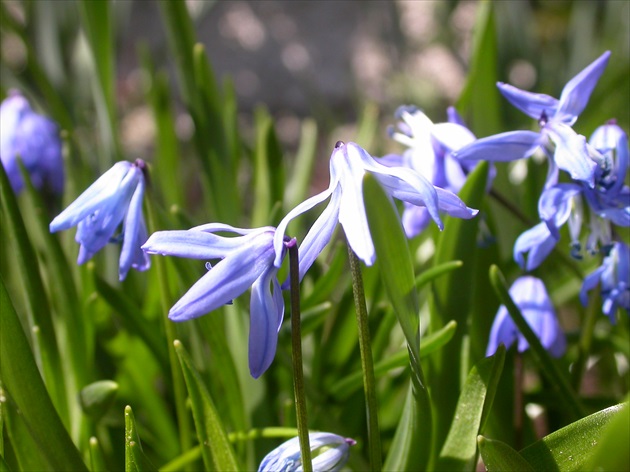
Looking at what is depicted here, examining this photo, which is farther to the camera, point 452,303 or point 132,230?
Result: point 452,303

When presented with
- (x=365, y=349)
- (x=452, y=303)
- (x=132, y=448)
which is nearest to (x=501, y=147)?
(x=452, y=303)

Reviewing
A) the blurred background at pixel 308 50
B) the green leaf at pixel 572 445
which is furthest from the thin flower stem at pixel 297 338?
the blurred background at pixel 308 50

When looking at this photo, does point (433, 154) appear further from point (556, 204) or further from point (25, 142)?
point (25, 142)

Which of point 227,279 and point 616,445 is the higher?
point 227,279

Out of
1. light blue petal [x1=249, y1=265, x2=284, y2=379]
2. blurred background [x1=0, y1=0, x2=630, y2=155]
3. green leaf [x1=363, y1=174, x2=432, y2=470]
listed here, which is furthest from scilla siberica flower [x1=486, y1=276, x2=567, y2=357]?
blurred background [x1=0, y1=0, x2=630, y2=155]

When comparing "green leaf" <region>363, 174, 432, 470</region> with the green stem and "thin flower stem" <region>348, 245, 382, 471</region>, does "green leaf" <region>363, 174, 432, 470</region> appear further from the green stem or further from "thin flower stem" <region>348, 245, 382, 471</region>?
the green stem

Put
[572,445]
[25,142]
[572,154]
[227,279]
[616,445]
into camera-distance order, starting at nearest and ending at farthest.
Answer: [616,445], [227,279], [572,445], [572,154], [25,142]
